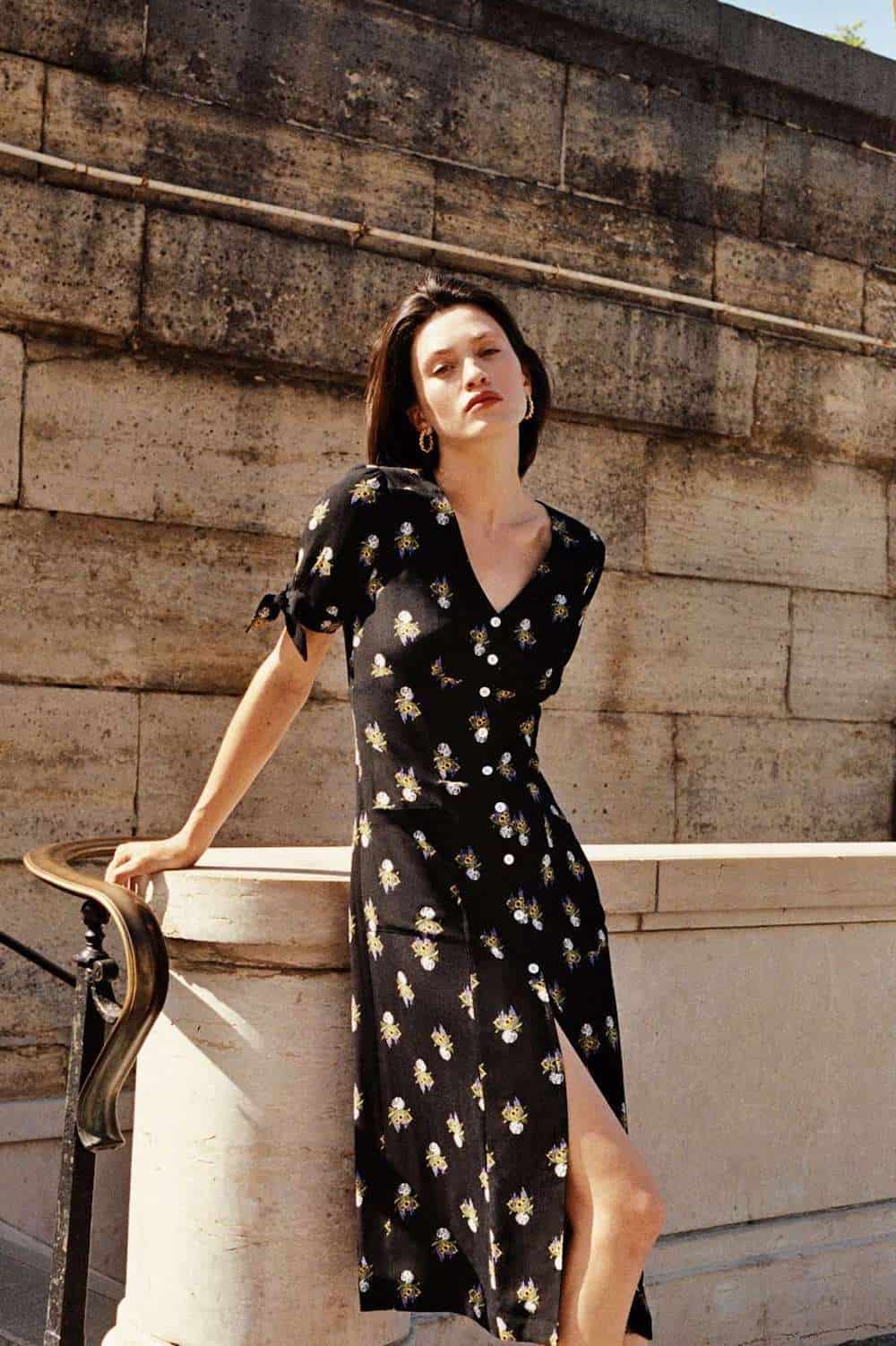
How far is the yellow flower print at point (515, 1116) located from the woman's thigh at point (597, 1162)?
7 cm

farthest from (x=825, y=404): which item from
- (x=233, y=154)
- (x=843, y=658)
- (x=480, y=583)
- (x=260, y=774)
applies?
(x=480, y=583)

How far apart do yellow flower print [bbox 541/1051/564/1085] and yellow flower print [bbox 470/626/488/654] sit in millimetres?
663

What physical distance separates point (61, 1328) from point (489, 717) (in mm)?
1229

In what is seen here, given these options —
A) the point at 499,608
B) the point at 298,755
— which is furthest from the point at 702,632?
Result: the point at 499,608

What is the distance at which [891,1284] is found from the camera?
423cm

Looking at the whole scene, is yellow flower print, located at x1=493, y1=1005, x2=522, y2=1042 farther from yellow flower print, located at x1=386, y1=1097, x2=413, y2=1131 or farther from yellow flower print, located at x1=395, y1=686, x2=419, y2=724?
yellow flower print, located at x1=395, y1=686, x2=419, y2=724

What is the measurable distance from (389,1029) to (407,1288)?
1.43ft

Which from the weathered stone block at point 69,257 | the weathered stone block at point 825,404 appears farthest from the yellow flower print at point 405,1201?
the weathered stone block at point 825,404

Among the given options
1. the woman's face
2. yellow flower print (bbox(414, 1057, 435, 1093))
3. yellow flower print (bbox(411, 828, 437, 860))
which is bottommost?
yellow flower print (bbox(414, 1057, 435, 1093))

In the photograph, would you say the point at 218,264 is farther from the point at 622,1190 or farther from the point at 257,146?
the point at 622,1190

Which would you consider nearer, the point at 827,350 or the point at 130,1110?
the point at 130,1110

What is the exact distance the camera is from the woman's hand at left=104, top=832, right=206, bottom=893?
296cm

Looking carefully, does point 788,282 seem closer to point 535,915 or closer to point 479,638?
point 479,638

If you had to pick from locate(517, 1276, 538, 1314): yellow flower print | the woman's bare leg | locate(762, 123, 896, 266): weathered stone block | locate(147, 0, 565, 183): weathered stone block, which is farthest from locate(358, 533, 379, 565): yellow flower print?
locate(762, 123, 896, 266): weathered stone block
